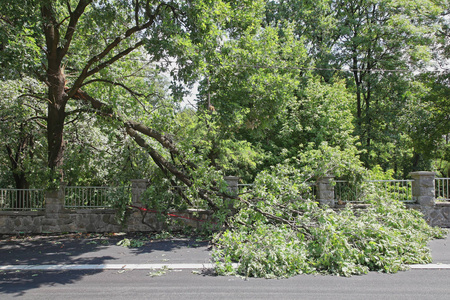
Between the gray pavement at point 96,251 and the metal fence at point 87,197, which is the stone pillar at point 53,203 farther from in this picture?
the gray pavement at point 96,251

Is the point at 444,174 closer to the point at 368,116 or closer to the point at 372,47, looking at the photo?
the point at 368,116

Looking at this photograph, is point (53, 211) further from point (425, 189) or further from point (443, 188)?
point (443, 188)

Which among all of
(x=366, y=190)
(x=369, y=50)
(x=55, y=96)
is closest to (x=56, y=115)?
(x=55, y=96)

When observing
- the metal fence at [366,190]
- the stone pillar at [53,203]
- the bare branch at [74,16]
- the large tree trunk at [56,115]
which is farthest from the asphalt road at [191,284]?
the bare branch at [74,16]

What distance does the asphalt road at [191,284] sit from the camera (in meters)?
5.06

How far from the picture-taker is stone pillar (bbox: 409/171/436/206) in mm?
10602

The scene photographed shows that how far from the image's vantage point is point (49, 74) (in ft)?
32.5

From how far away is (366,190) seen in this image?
1055cm

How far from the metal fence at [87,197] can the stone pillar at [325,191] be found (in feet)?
19.5

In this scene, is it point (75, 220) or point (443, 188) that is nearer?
point (75, 220)

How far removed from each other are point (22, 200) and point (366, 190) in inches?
424

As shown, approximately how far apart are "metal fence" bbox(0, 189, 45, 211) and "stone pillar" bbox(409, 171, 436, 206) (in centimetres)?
1190

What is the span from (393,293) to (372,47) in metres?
19.3

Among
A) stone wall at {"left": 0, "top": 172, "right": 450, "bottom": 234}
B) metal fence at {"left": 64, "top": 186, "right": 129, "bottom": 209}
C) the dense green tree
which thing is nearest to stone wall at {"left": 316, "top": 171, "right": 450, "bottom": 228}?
stone wall at {"left": 0, "top": 172, "right": 450, "bottom": 234}
